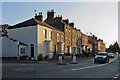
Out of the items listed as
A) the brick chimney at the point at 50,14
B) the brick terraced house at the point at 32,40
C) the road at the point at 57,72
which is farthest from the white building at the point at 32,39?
the road at the point at 57,72

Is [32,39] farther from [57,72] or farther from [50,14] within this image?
[57,72]

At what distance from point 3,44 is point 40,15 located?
34.6 ft

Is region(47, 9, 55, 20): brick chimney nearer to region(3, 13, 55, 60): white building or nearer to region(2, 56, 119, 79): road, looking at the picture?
region(3, 13, 55, 60): white building

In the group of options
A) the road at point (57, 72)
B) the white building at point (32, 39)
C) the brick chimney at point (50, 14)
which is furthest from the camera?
the brick chimney at point (50, 14)

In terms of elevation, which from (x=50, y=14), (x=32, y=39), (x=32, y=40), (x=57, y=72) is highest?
(x=50, y=14)

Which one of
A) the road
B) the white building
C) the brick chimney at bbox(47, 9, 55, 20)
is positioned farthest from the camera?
the brick chimney at bbox(47, 9, 55, 20)

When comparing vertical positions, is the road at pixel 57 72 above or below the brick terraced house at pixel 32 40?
below

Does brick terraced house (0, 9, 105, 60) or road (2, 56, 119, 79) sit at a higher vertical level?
brick terraced house (0, 9, 105, 60)

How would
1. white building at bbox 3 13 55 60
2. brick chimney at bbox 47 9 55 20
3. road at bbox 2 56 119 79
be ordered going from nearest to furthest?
road at bbox 2 56 119 79 → white building at bbox 3 13 55 60 → brick chimney at bbox 47 9 55 20

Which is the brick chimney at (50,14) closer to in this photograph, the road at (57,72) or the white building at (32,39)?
the white building at (32,39)

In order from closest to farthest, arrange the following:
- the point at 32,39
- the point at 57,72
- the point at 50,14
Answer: the point at 57,72 < the point at 32,39 < the point at 50,14

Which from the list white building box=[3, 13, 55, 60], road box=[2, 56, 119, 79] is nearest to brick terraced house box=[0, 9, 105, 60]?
white building box=[3, 13, 55, 60]

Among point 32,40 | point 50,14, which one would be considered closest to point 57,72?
point 32,40

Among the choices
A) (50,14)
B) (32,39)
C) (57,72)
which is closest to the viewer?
(57,72)
